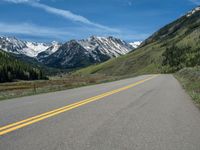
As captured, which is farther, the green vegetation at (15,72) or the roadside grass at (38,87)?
the green vegetation at (15,72)

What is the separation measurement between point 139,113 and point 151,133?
3.34 m

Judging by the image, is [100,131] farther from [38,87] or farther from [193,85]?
[38,87]

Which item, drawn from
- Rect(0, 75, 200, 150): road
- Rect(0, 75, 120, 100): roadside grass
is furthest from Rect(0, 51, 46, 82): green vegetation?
Rect(0, 75, 200, 150): road

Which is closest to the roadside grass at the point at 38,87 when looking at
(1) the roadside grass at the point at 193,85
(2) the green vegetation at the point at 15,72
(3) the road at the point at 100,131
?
(1) the roadside grass at the point at 193,85

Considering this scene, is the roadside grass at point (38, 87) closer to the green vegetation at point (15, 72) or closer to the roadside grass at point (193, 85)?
the roadside grass at point (193, 85)

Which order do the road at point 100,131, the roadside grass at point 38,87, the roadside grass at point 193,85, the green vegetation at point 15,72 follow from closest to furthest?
1. the road at point 100,131
2. the roadside grass at point 193,85
3. the roadside grass at point 38,87
4. the green vegetation at point 15,72

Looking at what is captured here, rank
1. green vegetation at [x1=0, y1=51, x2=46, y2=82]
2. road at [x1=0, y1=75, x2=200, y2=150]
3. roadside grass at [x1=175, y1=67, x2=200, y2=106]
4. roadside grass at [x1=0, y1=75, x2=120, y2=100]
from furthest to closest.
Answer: green vegetation at [x1=0, y1=51, x2=46, y2=82] → roadside grass at [x1=0, y1=75, x2=120, y2=100] → roadside grass at [x1=175, y1=67, x2=200, y2=106] → road at [x1=0, y1=75, x2=200, y2=150]

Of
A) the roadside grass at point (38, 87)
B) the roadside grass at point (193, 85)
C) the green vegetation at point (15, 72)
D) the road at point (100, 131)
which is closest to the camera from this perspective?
the road at point (100, 131)

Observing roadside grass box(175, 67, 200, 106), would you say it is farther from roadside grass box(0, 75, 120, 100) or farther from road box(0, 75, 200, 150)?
roadside grass box(0, 75, 120, 100)

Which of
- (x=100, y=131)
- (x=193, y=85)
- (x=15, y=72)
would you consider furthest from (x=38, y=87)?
(x=15, y=72)

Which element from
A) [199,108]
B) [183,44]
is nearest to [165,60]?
[183,44]

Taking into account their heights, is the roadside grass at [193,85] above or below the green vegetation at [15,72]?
below

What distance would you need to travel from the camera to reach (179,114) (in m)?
10.6

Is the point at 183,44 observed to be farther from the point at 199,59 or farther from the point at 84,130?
the point at 84,130
